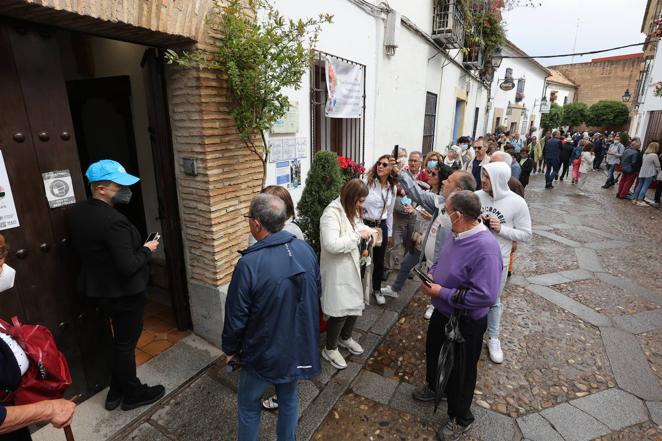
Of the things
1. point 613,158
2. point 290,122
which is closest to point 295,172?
point 290,122

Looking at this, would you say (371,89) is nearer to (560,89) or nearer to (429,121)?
(429,121)

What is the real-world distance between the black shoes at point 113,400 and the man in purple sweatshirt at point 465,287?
2.49m

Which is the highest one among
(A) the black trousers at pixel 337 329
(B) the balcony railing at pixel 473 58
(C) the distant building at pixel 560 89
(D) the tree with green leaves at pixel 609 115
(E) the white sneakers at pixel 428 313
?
(C) the distant building at pixel 560 89

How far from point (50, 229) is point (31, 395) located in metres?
1.19

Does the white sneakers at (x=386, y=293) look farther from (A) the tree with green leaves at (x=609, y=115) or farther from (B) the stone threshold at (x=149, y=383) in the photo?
(A) the tree with green leaves at (x=609, y=115)

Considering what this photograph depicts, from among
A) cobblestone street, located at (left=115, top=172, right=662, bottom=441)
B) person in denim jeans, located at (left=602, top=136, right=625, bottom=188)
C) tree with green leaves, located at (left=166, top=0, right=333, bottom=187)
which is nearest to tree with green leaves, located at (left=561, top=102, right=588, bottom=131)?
person in denim jeans, located at (left=602, top=136, right=625, bottom=188)

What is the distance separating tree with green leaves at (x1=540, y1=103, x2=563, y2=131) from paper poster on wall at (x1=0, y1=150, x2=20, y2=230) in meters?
36.2

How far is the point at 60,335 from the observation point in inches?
98.0

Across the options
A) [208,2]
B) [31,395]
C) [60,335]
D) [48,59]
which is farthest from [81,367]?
[208,2]

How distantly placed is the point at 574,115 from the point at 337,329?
38.5 metres

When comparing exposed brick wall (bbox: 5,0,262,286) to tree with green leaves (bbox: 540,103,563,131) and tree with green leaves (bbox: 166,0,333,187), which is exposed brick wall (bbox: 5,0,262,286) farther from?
tree with green leaves (bbox: 540,103,563,131)

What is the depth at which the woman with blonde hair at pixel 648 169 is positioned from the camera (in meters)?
9.82

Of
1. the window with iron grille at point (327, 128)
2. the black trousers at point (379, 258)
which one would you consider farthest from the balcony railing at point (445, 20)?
the black trousers at point (379, 258)

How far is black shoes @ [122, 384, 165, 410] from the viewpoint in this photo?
2.72 meters
